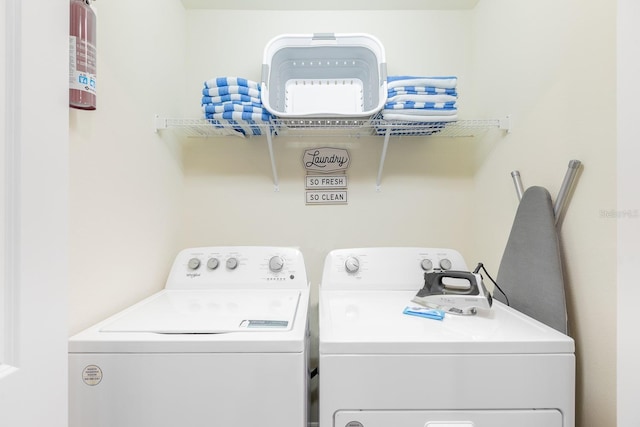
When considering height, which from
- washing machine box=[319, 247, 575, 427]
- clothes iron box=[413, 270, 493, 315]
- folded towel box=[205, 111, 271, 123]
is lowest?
washing machine box=[319, 247, 575, 427]

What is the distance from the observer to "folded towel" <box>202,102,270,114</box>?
1409 millimetres

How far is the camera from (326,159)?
69.2 inches

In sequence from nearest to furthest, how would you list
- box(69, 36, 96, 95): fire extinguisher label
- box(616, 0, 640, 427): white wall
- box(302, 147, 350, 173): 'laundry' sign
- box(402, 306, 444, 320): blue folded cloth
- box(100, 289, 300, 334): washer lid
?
box(616, 0, 640, 427): white wall
box(69, 36, 96, 95): fire extinguisher label
box(100, 289, 300, 334): washer lid
box(402, 306, 444, 320): blue folded cloth
box(302, 147, 350, 173): 'laundry' sign

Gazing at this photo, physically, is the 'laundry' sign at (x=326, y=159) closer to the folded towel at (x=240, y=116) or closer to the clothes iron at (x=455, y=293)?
the folded towel at (x=240, y=116)

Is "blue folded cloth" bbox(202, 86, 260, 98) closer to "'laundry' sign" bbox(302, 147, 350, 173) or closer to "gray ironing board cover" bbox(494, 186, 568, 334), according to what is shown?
"'laundry' sign" bbox(302, 147, 350, 173)

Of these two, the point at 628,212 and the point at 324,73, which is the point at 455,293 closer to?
the point at 628,212

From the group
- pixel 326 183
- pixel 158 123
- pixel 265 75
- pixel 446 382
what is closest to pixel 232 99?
pixel 265 75

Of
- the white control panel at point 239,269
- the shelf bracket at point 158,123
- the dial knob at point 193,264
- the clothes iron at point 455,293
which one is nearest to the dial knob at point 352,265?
the white control panel at point 239,269

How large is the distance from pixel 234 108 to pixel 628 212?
4.46 feet

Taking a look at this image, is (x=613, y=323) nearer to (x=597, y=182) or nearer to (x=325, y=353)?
(x=597, y=182)

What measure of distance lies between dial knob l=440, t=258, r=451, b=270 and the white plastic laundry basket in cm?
80

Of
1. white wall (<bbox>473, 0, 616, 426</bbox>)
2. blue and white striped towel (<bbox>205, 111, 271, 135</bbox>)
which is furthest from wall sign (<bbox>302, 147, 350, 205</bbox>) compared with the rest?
white wall (<bbox>473, 0, 616, 426</bbox>)

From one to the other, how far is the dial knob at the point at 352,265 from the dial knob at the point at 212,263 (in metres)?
0.60

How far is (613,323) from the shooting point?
89cm
